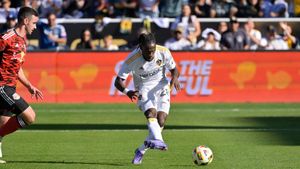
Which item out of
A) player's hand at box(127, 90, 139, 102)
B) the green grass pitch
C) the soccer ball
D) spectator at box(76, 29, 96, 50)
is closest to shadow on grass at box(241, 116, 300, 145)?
the green grass pitch

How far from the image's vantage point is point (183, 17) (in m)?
25.3

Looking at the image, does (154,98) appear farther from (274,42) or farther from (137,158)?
(274,42)

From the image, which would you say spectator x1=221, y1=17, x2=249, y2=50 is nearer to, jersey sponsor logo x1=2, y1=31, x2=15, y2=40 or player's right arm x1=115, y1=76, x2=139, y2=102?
player's right arm x1=115, y1=76, x2=139, y2=102

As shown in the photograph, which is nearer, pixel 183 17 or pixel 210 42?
pixel 210 42

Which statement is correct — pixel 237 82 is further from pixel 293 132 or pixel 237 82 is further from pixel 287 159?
pixel 287 159

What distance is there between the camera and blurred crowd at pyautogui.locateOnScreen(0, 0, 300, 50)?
24.8 m

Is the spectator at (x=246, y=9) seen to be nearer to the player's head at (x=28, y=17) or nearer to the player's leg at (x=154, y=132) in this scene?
the player's leg at (x=154, y=132)

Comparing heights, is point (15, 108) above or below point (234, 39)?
above

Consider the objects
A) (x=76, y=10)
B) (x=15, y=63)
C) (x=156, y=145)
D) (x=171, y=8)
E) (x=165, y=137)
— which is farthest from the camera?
(x=76, y=10)

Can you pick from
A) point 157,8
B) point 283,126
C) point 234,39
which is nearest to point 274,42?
point 234,39

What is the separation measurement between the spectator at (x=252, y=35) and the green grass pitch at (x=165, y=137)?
271 cm

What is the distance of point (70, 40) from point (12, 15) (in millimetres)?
1845

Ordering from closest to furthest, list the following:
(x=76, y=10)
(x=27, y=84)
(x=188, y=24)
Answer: (x=27, y=84)
(x=188, y=24)
(x=76, y=10)

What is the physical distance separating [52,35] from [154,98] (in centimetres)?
1283
